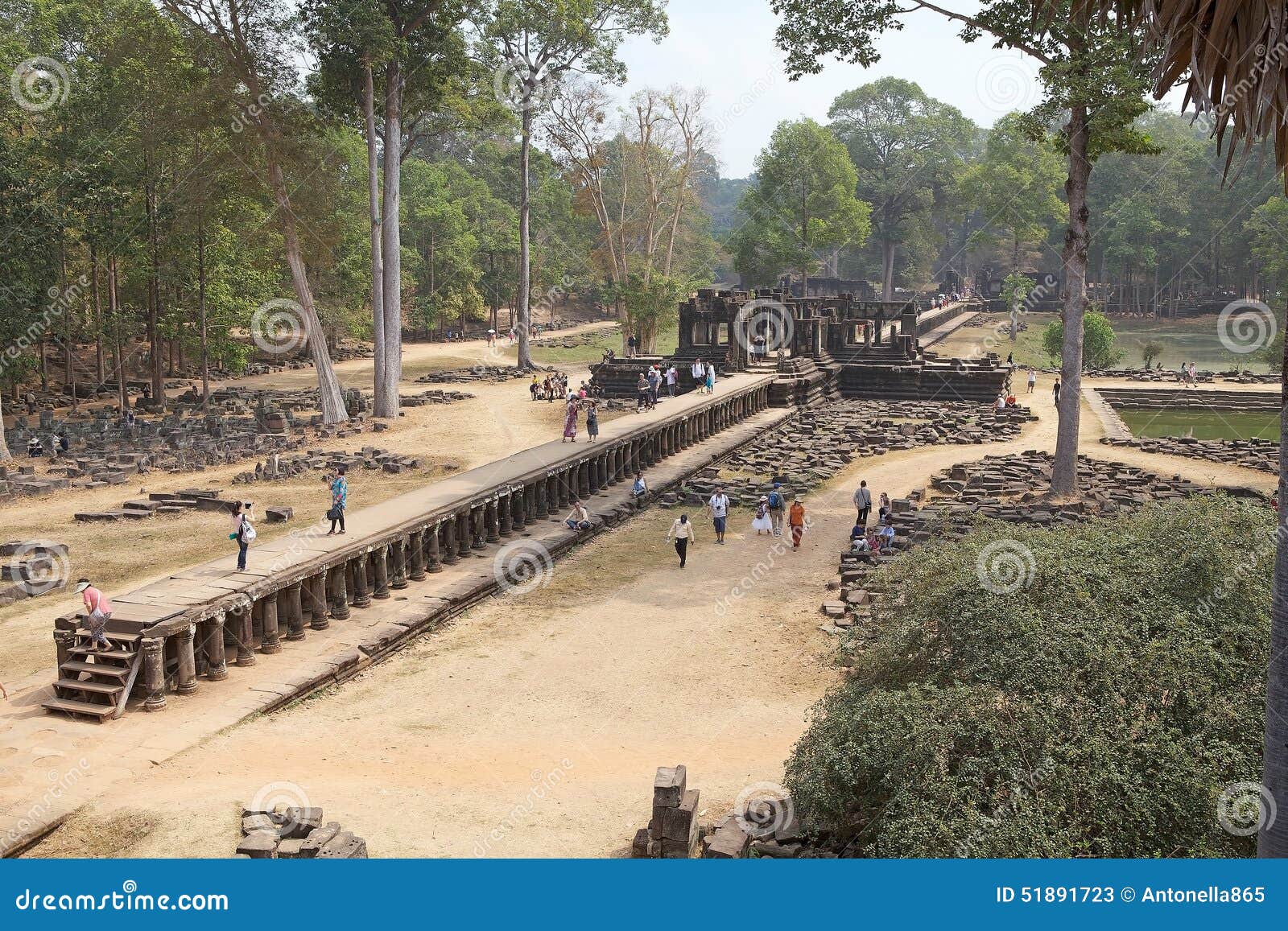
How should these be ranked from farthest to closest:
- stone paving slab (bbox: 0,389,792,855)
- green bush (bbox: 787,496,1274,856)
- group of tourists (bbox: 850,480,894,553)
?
group of tourists (bbox: 850,480,894,553)
stone paving slab (bbox: 0,389,792,855)
green bush (bbox: 787,496,1274,856)

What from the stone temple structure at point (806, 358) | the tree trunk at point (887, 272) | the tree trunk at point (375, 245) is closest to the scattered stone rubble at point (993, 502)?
the stone temple structure at point (806, 358)

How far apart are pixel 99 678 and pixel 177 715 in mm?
1117

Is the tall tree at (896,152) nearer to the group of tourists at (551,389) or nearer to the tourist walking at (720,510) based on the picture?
the group of tourists at (551,389)

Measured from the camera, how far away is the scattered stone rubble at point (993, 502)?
18828 millimetres

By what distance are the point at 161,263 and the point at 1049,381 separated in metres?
38.0

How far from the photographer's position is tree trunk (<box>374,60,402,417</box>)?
1457 inches

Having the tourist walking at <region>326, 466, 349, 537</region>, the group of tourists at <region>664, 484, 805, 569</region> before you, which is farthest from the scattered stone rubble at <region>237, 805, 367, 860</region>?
the group of tourists at <region>664, 484, 805, 569</region>

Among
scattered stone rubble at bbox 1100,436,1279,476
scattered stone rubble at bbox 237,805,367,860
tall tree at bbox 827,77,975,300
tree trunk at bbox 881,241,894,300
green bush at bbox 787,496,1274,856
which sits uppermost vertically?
tall tree at bbox 827,77,975,300

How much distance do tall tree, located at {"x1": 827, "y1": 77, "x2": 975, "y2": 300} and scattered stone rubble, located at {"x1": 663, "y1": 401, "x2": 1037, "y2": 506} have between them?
1782 inches

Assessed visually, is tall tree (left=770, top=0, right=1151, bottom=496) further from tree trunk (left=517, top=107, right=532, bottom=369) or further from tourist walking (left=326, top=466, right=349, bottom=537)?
tree trunk (left=517, top=107, right=532, bottom=369)

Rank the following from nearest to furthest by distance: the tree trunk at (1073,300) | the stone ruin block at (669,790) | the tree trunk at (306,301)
→ the stone ruin block at (669,790)
the tree trunk at (1073,300)
the tree trunk at (306,301)

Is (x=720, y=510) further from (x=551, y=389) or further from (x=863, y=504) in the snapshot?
(x=551, y=389)

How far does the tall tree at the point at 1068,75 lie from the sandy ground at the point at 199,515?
549 inches

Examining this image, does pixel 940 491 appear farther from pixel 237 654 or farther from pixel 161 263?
pixel 161 263
